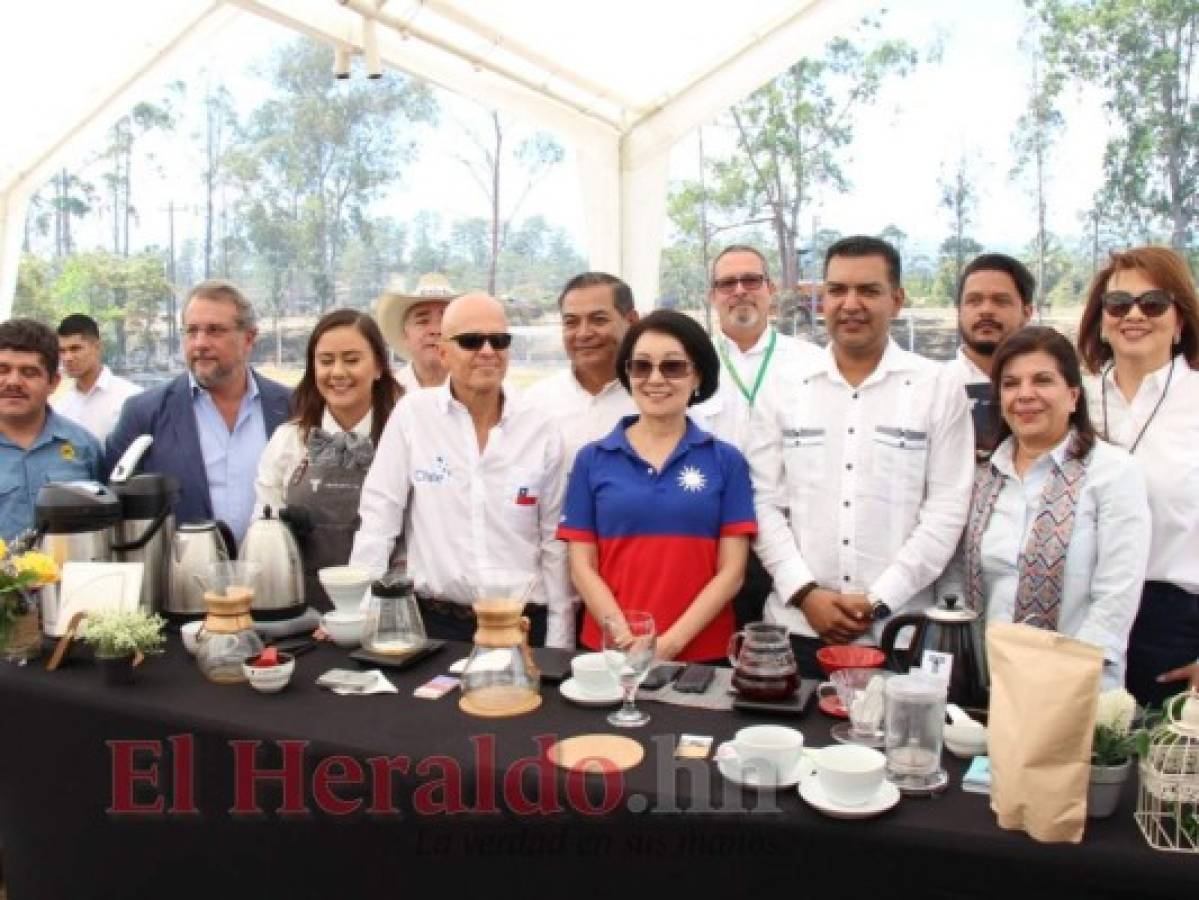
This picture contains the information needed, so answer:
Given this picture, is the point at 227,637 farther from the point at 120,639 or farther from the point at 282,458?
the point at 282,458

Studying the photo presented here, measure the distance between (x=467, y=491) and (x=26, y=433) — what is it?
1506mm

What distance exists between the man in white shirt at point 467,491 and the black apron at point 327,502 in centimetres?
12

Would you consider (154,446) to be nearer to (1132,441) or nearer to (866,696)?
(866,696)

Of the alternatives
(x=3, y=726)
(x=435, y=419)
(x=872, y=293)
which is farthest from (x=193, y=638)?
(x=872, y=293)

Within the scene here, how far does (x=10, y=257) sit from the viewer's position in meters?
5.69

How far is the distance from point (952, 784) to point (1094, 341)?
1616mm

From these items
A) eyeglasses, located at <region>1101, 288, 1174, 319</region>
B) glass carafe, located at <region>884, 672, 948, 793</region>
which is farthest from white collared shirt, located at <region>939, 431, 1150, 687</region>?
glass carafe, located at <region>884, 672, 948, 793</region>

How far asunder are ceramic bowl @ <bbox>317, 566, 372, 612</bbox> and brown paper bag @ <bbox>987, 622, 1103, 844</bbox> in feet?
4.92

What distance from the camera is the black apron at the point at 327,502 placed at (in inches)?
109

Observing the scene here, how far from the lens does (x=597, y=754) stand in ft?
5.40

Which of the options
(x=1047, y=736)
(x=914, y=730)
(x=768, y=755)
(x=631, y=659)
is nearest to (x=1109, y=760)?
(x=1047, y=736)

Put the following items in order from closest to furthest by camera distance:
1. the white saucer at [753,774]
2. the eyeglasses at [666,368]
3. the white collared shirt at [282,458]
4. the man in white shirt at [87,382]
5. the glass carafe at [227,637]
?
the white saucer at [753,774] < the glass carafe at [227,637] < the eyeglasses at [666,368] < the white collared shirt at [282,458] < the man in white shirt at [87,382]

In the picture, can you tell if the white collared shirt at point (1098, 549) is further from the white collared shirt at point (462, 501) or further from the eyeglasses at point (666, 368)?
the white collared shirt at point (462, 501)

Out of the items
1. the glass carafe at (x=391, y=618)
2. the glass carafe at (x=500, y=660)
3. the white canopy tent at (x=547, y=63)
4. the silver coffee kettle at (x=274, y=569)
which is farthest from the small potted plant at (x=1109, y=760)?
the white canopy tent at (x=547, y=63)
